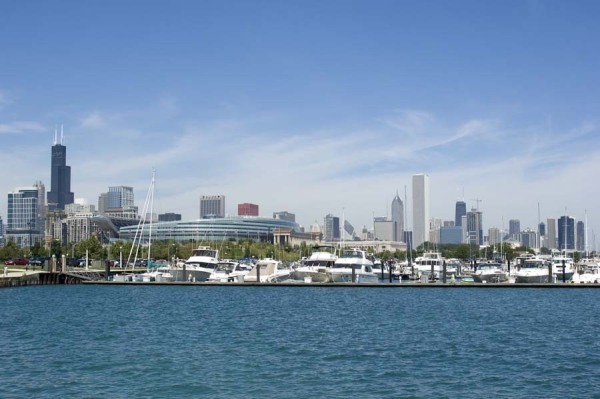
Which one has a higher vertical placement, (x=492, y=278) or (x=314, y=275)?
(x=314, y=275)

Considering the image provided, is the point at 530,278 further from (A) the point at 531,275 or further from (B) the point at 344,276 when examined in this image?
(B) the point at 344,276

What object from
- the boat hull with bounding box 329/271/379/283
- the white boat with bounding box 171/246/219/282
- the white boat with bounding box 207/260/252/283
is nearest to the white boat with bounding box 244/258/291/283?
the white boat with bounding box 207/260/252/283

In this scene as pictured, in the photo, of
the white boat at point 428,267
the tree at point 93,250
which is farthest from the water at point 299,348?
the tree at point 93,250

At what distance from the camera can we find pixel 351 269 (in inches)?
4072

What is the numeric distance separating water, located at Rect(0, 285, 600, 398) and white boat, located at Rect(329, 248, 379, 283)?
25752mm

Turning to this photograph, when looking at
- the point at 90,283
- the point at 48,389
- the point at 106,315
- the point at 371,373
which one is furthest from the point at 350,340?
the point at 90,283

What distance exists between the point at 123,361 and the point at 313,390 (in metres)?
10.8

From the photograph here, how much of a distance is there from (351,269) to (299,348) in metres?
61.6

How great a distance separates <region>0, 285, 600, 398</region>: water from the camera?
3188 cm

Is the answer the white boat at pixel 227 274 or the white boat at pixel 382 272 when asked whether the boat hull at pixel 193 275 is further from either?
the white boat at pixel 382 272

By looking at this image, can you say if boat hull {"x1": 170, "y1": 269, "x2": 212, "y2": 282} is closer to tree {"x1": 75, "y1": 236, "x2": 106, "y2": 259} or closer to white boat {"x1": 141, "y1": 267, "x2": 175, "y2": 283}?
white boat {"x1": 141, "y1": 267, "x2": 175, "y2": 283}

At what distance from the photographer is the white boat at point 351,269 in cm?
10194

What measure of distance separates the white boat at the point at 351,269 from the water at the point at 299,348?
25.8 meters

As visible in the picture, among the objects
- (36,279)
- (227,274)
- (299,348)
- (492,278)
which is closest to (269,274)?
(227,274)
